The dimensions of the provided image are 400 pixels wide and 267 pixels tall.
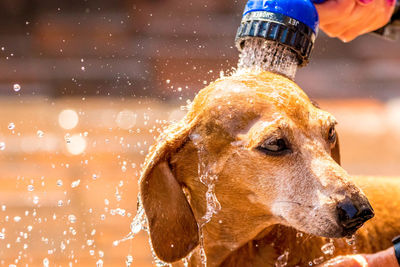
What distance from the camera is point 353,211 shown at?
1.58m

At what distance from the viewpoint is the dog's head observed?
5.52ft

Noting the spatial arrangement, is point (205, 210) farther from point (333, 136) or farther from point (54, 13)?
point (54, 13)

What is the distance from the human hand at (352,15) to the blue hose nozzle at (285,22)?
17 cm

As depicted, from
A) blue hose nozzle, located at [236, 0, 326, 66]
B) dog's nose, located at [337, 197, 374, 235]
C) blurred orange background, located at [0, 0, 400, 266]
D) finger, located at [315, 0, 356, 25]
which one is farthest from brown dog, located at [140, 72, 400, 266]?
blurred orange background, located at [0, 0, 400, 266]

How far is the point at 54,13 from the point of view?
6305mm

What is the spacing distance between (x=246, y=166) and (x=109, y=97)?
13.7 ft

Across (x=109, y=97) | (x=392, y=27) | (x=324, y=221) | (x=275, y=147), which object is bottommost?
(x=109, y=97)

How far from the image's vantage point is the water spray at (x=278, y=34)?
1832mm

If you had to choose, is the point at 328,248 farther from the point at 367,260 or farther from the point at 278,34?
the point at 278,34

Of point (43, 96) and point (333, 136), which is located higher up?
point (333, 136)

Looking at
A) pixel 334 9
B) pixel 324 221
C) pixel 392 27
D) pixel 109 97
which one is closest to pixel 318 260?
pixel 324 221

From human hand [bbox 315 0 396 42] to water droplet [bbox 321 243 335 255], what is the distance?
2.29ft

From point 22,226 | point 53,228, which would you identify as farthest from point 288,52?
point 22,226

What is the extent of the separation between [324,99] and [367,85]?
0.62 m
